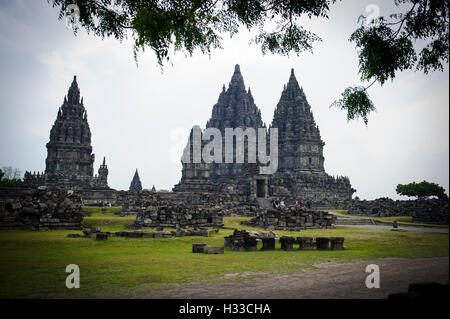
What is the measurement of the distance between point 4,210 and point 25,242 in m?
6.77

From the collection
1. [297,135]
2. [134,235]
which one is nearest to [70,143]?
[297,135]

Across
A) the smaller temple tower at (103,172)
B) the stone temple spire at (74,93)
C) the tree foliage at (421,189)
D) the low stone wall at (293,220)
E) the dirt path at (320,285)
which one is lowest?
the low stone wall at (293,220)

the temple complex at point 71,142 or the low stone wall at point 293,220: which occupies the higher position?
the temple complex at point 71,142

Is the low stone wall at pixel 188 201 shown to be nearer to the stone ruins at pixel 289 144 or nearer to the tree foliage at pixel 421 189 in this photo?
the stone ruins at pixel 289 144

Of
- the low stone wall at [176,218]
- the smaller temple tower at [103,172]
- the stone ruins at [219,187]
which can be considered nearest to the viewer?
the low stone wall at [176,218]

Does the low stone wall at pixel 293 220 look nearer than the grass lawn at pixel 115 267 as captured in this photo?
No

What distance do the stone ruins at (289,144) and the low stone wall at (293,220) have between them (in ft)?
58.0

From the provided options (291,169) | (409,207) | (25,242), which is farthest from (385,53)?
(291,169)

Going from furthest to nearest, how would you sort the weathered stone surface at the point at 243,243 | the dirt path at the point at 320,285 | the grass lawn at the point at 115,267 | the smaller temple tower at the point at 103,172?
1. the smaller temple tower at the point at 103,172
2. the weathered stone surface at the point at 243,243
3. the grass lawn at the point at 115,267
4. the dirt path at the point at 320,285

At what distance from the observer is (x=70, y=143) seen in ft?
158

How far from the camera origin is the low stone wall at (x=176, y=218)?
59.1 ft

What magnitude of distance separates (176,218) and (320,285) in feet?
48.6

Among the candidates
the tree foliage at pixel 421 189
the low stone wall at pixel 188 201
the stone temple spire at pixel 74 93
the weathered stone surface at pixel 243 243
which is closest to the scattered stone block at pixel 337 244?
the weathered stone surface at pixel 243 243
